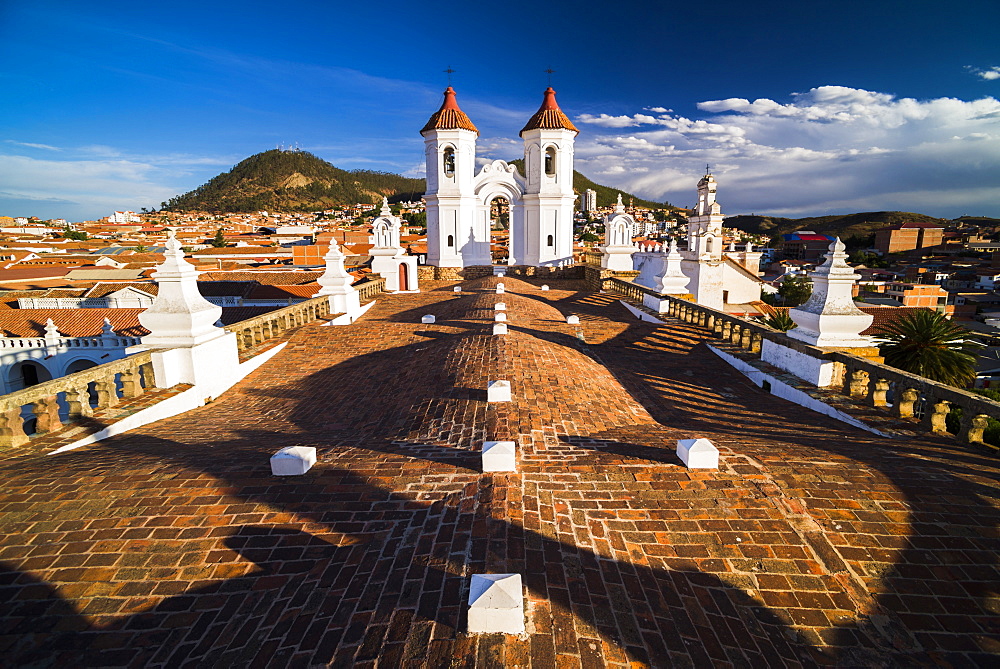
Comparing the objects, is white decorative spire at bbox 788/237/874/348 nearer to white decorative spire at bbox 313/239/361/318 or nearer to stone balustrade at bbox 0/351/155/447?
stone balustrade at bbox 0/351/155/447

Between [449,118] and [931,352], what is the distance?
25689 mm

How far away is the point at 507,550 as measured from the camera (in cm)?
312

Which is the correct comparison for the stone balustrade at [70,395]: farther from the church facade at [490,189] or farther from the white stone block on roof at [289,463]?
the church facade at [490,189]

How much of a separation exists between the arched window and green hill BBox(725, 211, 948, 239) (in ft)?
396

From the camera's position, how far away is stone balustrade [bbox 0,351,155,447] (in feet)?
16.3

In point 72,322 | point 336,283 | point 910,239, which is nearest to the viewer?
point 336,283

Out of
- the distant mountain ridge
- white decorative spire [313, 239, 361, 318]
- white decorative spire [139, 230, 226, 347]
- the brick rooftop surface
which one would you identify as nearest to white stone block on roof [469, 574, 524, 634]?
the brick rooftop surface

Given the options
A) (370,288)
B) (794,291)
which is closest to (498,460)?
(370,288)

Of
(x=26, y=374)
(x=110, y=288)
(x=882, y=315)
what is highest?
(x=110, y=288)

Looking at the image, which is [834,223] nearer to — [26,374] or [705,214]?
[705,214]

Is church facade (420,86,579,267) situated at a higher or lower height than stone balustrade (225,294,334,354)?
higher

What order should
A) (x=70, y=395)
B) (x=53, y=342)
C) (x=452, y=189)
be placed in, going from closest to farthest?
(x=70, y=395)
(x=53, y=342)
(x=452, y=189)

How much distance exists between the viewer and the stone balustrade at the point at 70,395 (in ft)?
16.3

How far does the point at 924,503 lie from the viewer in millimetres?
Answer: 3617
